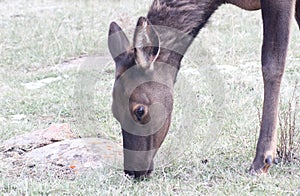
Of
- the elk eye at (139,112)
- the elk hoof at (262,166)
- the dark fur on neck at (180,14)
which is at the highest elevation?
the dark fur on neck at (180,14)

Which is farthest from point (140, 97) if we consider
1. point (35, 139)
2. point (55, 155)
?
point (35, 139)

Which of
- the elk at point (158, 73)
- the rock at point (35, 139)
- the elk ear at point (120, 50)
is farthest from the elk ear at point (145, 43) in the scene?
the rock at point (35, 139)

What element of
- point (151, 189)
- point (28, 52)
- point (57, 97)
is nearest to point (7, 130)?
point (57, 97)

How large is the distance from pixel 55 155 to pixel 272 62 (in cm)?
213

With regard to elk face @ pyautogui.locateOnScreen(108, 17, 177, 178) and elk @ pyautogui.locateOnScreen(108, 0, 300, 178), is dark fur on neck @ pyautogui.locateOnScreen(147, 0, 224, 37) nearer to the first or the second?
elk @ pyautogui.locateOnScreen(108, 0, 300, 178)

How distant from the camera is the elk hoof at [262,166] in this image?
5383 millimetres

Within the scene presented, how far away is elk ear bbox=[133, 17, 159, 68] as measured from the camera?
206 inches

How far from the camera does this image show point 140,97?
216 inches

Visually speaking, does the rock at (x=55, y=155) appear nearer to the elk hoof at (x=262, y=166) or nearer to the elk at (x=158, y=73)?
the elk at (x=158, y=73)

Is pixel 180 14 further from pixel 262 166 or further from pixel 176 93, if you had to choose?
pixel 176 93

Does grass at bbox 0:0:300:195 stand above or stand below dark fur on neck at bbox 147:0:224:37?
below

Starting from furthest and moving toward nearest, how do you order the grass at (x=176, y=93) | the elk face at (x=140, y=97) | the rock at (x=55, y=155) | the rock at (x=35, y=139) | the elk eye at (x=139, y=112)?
1. the rock at (x=35, y=139)
2. the rock at (x=55, y=155)
3. the elk eye at (x=139, y=112)
4. the elk face at (x=140, y=97)
5. the grass at (x=176, y=93)

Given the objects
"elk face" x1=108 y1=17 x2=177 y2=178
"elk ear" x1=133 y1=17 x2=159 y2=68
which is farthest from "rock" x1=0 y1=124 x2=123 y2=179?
"elk ear" x1=133 y1=17 x2=159 y2=68

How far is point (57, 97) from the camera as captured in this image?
27.2 ft
